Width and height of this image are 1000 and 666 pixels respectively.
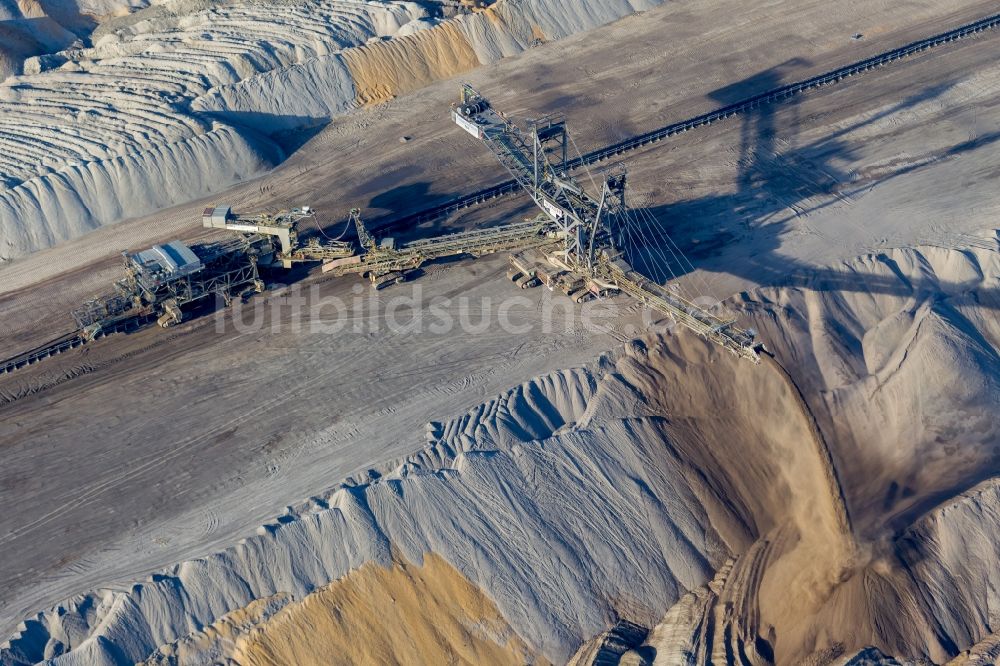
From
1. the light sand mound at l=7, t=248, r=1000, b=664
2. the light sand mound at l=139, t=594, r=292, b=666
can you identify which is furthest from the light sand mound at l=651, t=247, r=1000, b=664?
the light sand mound at l=139, t=594, r=292, b=666

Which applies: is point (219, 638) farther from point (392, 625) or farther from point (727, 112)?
point (727, 112)

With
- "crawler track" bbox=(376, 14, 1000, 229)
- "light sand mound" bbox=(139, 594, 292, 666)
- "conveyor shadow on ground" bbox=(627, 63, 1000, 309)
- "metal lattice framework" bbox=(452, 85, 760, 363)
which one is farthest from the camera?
"crawler track" bbox=(376, 14, 1000, 229)

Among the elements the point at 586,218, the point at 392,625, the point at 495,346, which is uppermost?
the point at 586,218

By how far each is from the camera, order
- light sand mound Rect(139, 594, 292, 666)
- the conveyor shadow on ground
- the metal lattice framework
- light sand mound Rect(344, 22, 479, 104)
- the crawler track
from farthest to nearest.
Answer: light sand mound Rect(344, 22, 479, 104), the crawler track, the conveyor shadow on ground, the metal lattice framework, light sand mound Rect(139, 594, 292, 666)

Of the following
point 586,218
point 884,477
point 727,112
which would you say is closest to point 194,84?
point 586,218

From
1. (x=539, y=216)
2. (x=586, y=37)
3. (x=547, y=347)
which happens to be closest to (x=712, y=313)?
(x=547, y=347)

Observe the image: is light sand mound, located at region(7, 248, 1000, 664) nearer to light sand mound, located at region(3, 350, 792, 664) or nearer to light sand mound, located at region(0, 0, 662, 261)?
light sand mound, located at region(3, 350, 792, 664)

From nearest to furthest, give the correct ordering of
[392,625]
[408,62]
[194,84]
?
[392,625] → [194,84] → [408,62]
